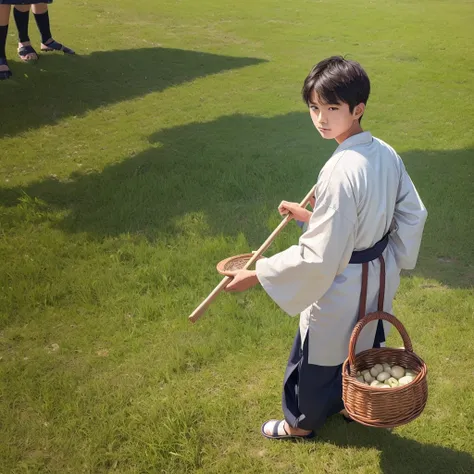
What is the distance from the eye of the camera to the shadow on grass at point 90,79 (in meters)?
9.76

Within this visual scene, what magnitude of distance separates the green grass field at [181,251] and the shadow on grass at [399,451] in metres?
0.01

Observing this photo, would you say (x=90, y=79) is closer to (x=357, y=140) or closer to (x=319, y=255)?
(x=357, y=140)

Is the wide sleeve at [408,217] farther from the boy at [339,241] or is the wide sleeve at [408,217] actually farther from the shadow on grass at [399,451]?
the shadow on grass at [399,451]

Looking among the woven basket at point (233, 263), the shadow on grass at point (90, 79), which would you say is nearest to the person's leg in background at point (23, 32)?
the shadow on grass at point (90, 79)

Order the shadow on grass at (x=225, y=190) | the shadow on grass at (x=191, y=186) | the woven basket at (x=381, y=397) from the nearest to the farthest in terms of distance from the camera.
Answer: the woven basket at (x=381, y=397) → the shadow on grass at (x=225, y=190) → the shadow on grass at (x=191, y=186)

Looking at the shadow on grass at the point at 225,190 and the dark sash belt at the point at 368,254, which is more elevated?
the dark sash belt at the point at 368,254

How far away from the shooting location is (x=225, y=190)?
7.22m

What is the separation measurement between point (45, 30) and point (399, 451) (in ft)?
33.6

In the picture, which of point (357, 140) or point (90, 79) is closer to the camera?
point (357, 140)

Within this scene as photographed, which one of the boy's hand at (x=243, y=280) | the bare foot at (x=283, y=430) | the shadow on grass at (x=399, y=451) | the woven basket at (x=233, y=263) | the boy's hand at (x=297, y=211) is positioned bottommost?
the shadow on grass at (x=399, y=451)

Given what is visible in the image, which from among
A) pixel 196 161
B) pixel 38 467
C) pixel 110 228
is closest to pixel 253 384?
pixel 38 467

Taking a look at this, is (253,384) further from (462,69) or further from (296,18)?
(296,18)

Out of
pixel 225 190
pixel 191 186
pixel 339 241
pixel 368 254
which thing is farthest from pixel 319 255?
pixel 191 186

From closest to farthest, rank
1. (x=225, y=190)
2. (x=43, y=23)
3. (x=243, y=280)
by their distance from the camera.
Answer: (x=243, y=280)
(x=225, y=190)
(x=43, y=23)
